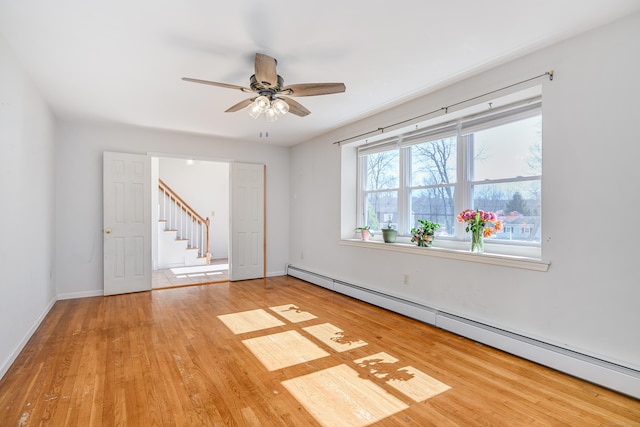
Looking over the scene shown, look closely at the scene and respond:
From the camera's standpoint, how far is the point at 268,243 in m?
6.25

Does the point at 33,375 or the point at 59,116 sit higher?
the point at 59,116

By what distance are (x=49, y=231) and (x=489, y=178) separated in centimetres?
539

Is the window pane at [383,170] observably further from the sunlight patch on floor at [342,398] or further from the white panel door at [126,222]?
the white panel door at [126,222]

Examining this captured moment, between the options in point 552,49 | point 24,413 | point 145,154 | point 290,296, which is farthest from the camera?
point 145,154

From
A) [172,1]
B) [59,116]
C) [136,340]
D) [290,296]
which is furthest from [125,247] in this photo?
[172,1]

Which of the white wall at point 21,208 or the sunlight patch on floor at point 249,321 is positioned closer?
the white wall at point 21,208

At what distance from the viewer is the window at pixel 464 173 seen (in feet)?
9.65

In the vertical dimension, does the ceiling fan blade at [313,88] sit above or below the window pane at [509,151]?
above

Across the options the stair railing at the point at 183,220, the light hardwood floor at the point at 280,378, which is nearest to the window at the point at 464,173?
the light hardwood floor at the point at 280,378

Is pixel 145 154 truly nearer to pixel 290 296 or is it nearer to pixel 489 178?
pixel 290 296

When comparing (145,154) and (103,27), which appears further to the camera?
(145,154)

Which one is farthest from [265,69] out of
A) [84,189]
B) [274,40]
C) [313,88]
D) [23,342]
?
[84,189]

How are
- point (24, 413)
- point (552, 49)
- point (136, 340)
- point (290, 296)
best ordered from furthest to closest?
1. point (290, 296)
2. point (136, 340)
3. point (552, 49)
4. point (24, 413)

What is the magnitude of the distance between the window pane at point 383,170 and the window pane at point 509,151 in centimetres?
116
